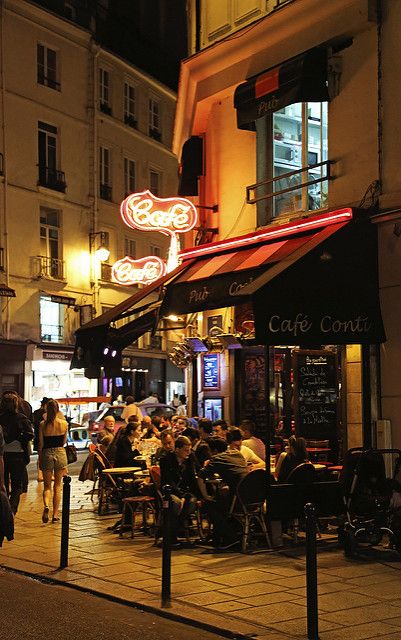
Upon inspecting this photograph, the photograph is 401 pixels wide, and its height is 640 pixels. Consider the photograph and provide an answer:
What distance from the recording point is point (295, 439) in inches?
444

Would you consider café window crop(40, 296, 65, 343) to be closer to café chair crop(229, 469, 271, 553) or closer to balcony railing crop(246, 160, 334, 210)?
balcony railing crop(246, 160, 334, 210)

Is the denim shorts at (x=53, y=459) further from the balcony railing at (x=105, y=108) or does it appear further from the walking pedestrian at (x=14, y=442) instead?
the balcony railing at (x=105, y=108)

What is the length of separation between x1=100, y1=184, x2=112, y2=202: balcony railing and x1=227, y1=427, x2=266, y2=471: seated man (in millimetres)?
23512

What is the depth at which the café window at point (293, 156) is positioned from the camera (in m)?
13.3

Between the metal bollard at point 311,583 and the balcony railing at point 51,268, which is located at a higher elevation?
the balcony railing at point 51,268

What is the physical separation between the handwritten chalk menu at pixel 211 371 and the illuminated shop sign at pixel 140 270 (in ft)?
6.00

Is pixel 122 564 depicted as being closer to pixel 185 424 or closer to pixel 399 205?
pixel 399 205

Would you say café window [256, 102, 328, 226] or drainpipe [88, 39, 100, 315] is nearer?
café window [256, 102, 328, 226]

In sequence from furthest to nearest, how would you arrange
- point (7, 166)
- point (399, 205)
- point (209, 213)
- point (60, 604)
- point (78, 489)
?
point (7, 166) < point (78, 489) < point (209, 213) < point (399, 205) < point (60, 604)

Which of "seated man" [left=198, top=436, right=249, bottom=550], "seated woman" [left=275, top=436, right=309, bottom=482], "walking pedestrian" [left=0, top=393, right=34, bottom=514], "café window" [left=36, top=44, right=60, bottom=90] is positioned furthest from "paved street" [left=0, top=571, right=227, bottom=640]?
"café window" [left=36, top=44, right=60, bottom=90]

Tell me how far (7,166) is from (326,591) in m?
24.2

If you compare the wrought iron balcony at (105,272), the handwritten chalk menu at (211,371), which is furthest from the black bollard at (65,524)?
the wrought iron balcony at (105,272)

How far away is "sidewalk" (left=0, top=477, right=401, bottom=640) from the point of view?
7211 mm

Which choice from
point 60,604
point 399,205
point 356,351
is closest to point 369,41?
point 399,205
